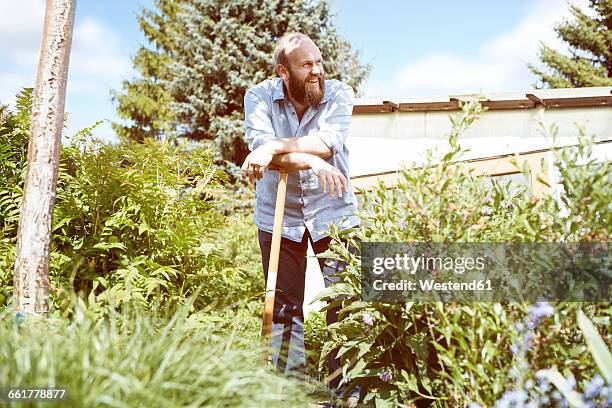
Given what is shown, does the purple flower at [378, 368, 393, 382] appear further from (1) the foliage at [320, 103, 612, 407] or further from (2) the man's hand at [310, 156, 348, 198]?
(2) the man's hand at [310, 156, 348, 198]

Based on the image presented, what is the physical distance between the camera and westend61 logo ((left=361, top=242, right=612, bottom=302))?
1831 millimetres

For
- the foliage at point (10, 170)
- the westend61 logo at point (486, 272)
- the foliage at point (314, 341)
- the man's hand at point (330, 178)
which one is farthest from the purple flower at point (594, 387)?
the foliage at point (10, 170)

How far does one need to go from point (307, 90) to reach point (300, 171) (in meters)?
0.42

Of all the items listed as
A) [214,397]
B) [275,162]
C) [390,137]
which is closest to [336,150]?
[275,162]

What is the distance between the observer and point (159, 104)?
18.1 m

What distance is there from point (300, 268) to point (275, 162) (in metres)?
0.68

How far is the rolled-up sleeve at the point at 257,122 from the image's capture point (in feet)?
8.90

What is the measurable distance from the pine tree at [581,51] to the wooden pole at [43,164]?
65.2 feet

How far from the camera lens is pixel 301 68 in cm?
282

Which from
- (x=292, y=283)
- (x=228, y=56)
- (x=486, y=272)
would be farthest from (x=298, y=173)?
(x=228, y=56)

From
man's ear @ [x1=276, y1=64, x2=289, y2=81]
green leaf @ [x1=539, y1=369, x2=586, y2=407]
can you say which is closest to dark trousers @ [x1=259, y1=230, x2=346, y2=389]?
man's ear @ [x1=276, y1=64, x2=289, y2=81]

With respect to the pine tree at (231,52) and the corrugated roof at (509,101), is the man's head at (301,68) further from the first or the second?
the pine tree at (231,52)

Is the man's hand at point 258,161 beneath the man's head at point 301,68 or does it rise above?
beneath

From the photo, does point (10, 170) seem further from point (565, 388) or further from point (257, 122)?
point (565, 388)
